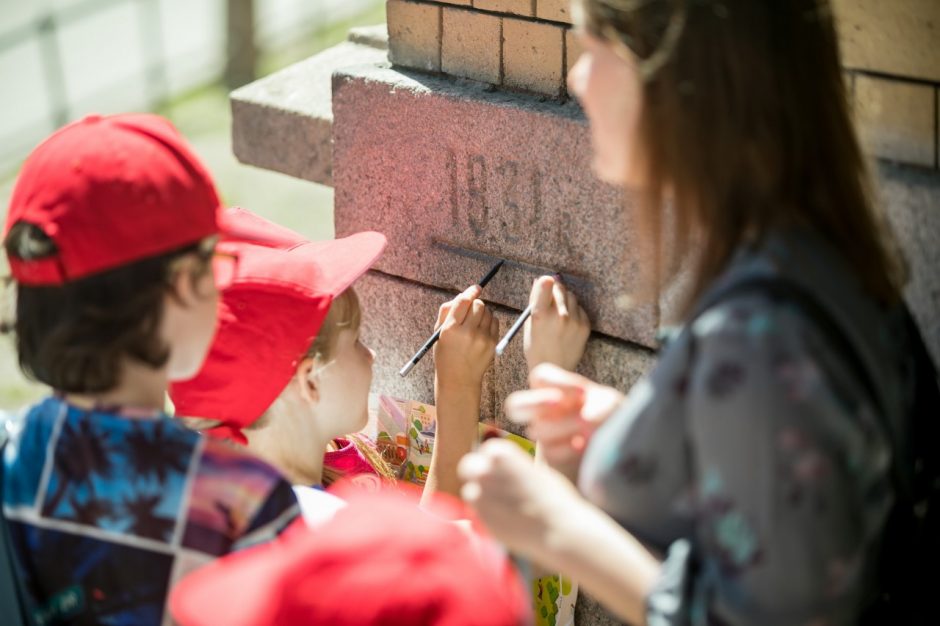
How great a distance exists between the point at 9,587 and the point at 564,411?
2.95 feet

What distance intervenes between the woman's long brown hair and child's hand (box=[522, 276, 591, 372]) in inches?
41.4

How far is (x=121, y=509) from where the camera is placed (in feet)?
6.40

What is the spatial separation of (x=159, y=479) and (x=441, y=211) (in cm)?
140

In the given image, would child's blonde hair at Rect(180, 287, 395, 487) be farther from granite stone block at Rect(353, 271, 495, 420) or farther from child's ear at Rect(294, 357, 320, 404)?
granite stone block at Rect(353, 271, 495, 420)

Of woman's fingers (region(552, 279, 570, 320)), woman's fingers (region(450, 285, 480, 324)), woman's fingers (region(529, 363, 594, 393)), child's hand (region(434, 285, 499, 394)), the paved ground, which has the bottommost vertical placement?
the paved ground

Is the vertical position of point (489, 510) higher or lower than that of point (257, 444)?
higher

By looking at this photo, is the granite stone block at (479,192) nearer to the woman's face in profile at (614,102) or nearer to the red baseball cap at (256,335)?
the red baseball cap at (256,335)

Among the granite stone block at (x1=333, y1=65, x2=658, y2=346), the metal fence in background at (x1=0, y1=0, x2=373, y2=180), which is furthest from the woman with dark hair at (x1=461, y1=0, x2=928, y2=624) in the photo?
the metal fence in background at (x1=0, y1=0, x2=373, y2=180)

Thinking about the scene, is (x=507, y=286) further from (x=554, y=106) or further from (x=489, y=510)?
(x=489, y=510)

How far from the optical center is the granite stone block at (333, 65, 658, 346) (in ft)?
9.40

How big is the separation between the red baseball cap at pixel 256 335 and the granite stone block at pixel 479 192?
1.69 feet

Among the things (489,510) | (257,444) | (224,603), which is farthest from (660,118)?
(257,444)

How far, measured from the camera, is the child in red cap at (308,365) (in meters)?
2.55

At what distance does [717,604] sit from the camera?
5.28 feet
